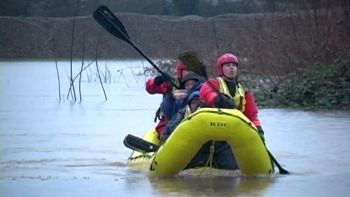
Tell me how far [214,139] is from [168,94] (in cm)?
194

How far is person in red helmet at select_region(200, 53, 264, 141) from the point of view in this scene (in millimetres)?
12391

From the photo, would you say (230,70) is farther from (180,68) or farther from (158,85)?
(158,85)

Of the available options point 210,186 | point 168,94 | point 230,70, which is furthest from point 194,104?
point 210,186

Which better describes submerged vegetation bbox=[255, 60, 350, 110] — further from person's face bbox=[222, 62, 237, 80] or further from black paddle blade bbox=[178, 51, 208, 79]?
person's face bbox=[222, 62, 237, 80]

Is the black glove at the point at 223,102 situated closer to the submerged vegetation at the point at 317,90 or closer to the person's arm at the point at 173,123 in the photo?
the person's arm at the point at 173,123

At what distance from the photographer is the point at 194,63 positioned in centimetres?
1330

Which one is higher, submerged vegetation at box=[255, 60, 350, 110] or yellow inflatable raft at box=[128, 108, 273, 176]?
yellow inflatable raft at box=[128, 108, 273, 176]

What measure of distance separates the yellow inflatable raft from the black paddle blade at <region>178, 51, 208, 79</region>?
125cm

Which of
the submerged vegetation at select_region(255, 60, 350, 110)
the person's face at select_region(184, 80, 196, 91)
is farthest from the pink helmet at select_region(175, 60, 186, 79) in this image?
the submerged vegetation at select_region(255, 60, 350, 110)

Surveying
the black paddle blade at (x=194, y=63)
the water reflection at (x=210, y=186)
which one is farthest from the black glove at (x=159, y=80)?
the water reflection at (x=210, y=186)

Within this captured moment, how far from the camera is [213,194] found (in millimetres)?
11297

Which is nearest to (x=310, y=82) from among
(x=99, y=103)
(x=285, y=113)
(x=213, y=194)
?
(x=285, y=113)

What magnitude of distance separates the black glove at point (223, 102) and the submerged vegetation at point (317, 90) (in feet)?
33.4

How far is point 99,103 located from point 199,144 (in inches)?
587
